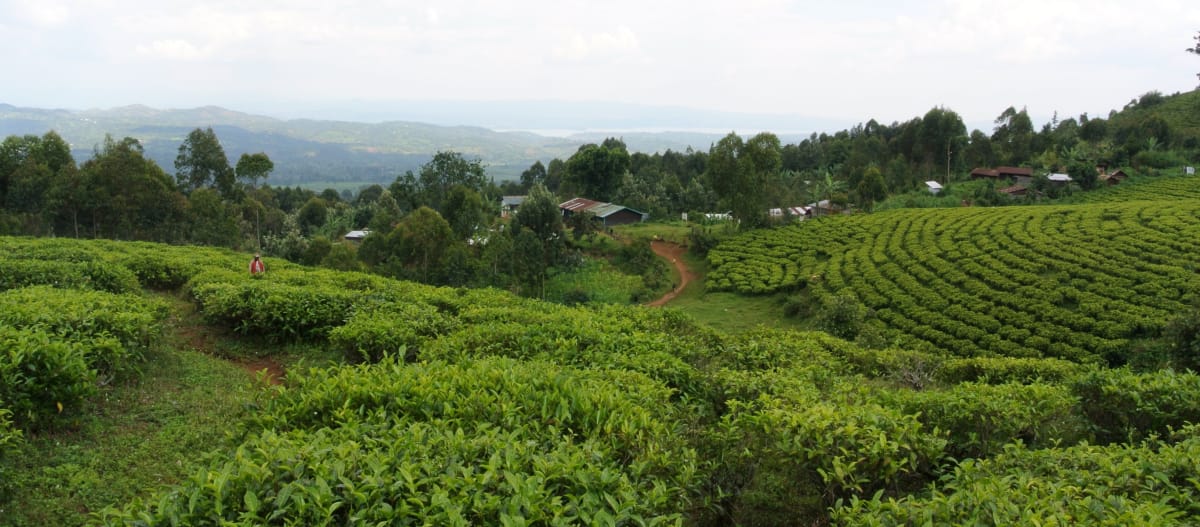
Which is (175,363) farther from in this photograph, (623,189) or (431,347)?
(623,189)

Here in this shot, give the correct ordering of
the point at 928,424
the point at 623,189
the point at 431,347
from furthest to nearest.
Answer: the point at 623,189, the point at 431,347, the point at 928,424

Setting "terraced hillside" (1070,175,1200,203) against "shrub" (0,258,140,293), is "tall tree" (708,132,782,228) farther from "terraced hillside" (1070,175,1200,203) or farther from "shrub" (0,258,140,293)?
"shrub" (0,258,140,293)

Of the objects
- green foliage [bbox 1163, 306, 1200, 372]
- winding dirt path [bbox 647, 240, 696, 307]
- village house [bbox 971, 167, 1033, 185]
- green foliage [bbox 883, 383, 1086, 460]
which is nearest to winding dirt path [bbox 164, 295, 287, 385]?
green foliage [bbox 883, 383, 1086, 460]

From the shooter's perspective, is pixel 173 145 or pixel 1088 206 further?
pixel 173 145

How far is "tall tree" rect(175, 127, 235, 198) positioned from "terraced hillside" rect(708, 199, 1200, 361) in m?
26.6

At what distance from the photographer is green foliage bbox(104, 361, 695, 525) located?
2611mm

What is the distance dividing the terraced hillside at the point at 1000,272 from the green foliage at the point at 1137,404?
10442 mm

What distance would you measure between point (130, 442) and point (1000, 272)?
854 inches

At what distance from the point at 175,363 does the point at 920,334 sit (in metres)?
16.3

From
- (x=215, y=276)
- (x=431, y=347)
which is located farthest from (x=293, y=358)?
(x=215, y=276)

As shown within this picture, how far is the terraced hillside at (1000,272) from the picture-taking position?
15984 millimetres

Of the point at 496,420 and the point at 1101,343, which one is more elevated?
the point at 496,420

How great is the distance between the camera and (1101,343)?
14.8 m

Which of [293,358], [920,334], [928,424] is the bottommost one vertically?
[920,334]
